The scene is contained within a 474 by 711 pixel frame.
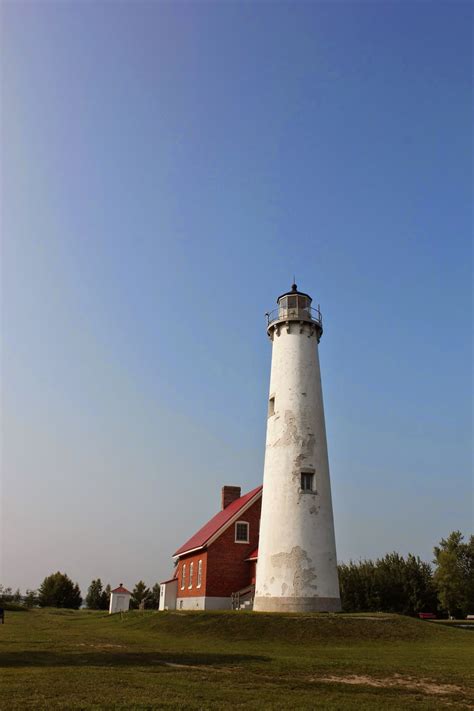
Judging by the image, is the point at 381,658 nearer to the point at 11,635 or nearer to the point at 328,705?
the point at 328,705

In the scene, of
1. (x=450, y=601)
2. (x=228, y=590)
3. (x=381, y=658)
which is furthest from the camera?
(x=450, y=601)

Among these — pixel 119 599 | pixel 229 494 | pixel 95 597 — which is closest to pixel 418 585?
pixel 229 494

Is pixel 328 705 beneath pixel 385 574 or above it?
beneath

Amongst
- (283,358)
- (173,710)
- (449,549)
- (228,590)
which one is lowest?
(173,710)

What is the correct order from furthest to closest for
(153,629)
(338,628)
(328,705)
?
(153,629) < (338,628) < (328,705)

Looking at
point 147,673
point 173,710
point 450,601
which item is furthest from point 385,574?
point 173,710

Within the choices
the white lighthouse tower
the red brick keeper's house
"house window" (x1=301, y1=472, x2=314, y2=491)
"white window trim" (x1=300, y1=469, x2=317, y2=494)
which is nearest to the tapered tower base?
the white lighthouse tower

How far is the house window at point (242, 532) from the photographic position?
33.6 metres

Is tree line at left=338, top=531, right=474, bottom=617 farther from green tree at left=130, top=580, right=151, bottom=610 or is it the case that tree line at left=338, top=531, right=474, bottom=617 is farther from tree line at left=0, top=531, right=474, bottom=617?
green tree at left=130, top=580, right=151, bottom=610

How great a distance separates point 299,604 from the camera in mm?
24625

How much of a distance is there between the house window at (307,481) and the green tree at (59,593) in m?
45.5

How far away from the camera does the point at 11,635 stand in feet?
69.6

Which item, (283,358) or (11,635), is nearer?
(11,635)

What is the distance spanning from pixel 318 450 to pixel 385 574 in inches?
984
